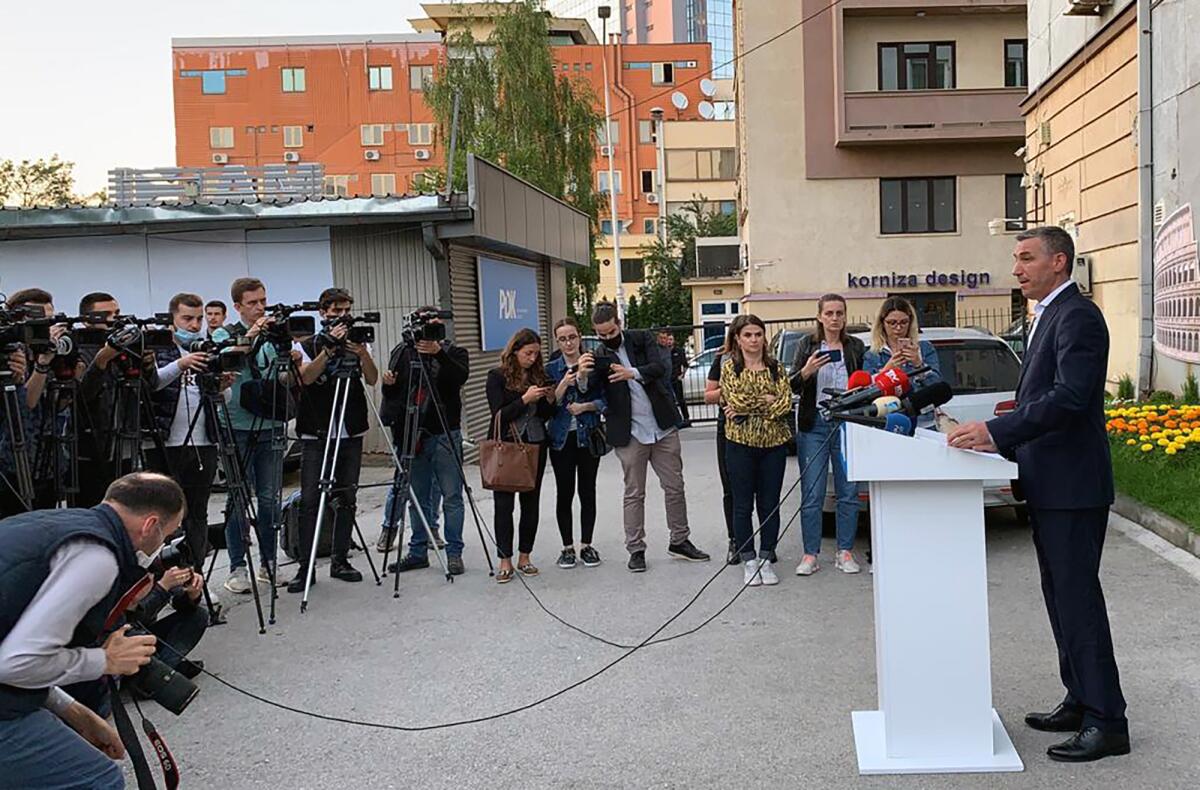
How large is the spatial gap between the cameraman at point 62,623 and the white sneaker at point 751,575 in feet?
15.1

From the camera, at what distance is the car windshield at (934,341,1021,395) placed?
8.68 m

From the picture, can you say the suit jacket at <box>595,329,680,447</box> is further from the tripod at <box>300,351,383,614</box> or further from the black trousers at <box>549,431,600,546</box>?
the tripod at <box>300,351,383,614</box>

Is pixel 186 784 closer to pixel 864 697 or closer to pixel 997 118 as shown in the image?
pixel 864 697

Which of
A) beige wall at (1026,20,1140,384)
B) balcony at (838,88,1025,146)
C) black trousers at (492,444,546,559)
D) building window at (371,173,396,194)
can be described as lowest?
black trousers at (492,444,546,559)

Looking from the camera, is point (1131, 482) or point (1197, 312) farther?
point (1197, 312)

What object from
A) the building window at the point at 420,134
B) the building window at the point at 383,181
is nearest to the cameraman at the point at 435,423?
the building window at the point at 383,181

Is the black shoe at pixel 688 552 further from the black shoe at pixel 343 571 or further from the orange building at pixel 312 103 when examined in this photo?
the orange building at pixel 312 103

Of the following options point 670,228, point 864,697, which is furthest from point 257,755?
point 670,228

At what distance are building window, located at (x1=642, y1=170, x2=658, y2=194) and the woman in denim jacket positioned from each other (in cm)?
5650

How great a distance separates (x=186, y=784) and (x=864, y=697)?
2.97 metres

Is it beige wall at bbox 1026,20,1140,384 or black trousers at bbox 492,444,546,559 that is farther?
beige wall at bbox 1026,20,1140,384

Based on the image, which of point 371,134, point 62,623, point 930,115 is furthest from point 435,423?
point 371,134

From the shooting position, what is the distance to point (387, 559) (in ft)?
26.9

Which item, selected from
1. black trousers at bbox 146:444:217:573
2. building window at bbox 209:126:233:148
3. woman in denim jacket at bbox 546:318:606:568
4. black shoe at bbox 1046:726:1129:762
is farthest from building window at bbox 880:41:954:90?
building window at bbox 209:126:233:148
